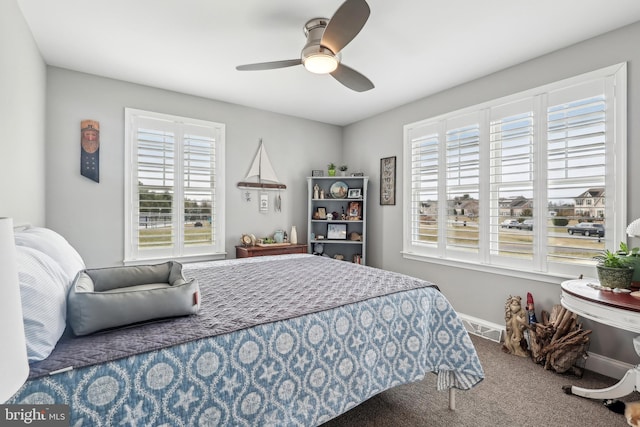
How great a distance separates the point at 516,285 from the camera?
9.66 ft

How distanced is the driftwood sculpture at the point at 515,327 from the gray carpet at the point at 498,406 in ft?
0.99

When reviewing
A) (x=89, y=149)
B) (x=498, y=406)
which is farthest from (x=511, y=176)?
(x=89, y=149)

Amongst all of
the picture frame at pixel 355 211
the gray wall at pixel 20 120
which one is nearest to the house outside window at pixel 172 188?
the gray wall at pixel 20 120

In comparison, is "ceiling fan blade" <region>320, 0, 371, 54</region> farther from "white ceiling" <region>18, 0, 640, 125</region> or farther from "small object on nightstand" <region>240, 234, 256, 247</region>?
"small object on nightstand" <region>240, 234, 256, 247</region>

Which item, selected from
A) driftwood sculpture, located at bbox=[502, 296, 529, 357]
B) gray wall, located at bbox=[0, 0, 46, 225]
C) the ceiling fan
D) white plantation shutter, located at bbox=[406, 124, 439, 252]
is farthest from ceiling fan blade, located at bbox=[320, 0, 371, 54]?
driftwood sculpture, located at bbox=[502, 296, 529, 357]

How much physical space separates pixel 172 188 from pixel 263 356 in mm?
2903

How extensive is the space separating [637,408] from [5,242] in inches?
122

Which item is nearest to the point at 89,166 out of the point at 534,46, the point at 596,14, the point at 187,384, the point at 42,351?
the point at 42,351

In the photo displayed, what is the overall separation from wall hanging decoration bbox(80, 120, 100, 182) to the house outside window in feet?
0.88

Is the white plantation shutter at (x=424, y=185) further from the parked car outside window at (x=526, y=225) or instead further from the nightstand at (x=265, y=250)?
the nightstand at (x=265, y=250)

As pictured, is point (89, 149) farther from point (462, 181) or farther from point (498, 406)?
point (498, 406)

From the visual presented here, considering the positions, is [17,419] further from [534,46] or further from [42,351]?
[534,46]

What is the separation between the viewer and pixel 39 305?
39.9 inches

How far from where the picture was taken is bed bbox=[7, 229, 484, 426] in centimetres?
101
